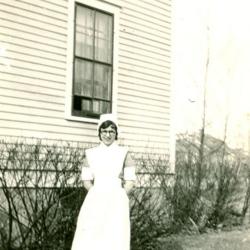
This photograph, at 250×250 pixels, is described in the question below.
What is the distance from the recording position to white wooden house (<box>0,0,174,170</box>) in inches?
365

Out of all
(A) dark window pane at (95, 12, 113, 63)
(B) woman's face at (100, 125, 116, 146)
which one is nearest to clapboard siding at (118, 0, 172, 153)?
(A) dark window pane at (95, 12, 113, 63)

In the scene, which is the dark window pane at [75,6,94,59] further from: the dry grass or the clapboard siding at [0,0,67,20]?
the dry grass

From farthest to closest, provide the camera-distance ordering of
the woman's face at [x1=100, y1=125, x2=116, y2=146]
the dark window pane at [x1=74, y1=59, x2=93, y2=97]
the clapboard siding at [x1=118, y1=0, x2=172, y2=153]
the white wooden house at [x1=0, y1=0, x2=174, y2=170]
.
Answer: the clapboard siding at [x1=118, y1=0, x2=172, y2=153] → the dark window pane at [x1=74, y1=59, x2=93, y2=97] → the white wooden house at [x1=0, y1=0, x2=174, y2=170] → the woman's face at [x1=100, y1=125, x2=116, y2=146]

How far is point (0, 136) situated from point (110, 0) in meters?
3.80

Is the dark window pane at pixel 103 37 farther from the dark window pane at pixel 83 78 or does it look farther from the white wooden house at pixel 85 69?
the dark window pane at pixel 83 78

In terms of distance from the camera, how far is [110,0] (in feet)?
36.3

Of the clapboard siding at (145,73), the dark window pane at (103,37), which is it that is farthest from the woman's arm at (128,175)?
the clapboard siding at (145,73)

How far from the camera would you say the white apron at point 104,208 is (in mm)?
A: 5867

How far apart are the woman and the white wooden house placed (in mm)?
3273

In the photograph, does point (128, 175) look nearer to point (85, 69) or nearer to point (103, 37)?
point (85, 69)

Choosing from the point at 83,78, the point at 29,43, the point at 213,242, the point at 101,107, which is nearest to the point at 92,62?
the point at 83,78

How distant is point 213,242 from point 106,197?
5424 mm

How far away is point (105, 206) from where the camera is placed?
5.95 metres

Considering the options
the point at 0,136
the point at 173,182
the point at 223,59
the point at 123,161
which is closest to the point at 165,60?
the point at 173,182
